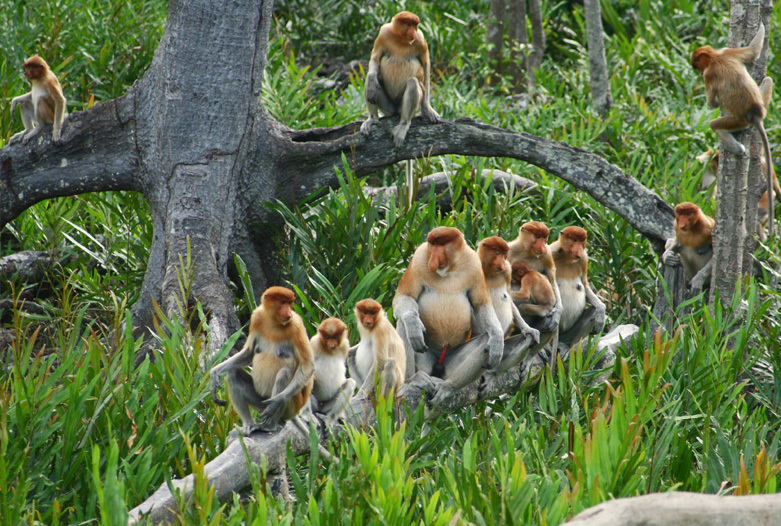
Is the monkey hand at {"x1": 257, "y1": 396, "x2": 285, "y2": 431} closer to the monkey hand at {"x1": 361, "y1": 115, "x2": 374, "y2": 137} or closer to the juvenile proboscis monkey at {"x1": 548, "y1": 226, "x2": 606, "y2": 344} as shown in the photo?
the juvenile proboscis monkey at {"x1": 548, "y1": 226, "x2": 606, "y2": 344}

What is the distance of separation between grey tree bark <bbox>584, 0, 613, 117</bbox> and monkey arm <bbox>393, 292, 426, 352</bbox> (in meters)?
5.24

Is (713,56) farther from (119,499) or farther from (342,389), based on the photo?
(119,499)

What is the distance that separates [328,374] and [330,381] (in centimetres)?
3

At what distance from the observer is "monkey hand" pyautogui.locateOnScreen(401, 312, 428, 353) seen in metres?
3.50

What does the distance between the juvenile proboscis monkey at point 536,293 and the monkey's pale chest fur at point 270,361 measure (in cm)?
146

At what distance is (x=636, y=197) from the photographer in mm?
5109

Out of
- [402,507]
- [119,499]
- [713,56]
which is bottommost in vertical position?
[402,507]

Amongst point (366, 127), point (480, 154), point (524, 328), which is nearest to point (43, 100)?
point (366, 127)

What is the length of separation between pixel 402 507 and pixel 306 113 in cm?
503

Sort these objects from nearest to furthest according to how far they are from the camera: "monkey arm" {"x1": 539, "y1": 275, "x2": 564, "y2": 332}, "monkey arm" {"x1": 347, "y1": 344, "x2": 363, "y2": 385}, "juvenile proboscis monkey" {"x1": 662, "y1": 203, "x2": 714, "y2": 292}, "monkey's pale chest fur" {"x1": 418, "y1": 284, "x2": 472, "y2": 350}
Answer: "monkey arm" {"x1": 347, "y1": 344, "x2": 363, "y2": 385} < "monkey's pale chest fur" {"x1": 418, "y1": 284, "x2": 472, "y2": 350} < "monkey arm" {"x1": 539, "y1": 275, "x2": 564, "y2": 332} < "juvenile proboscis monkey" {"x1": 662, "y1": 203, "x2": 714, "y2": 292}

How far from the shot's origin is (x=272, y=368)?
290 cm

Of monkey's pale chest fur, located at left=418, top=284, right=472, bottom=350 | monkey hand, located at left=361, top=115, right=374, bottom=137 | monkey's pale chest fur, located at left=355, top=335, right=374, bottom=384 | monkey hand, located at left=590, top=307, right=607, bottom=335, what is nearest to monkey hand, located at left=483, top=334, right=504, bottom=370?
monkey's pale chest fur, located at left=418, top=284, right=472, bottom=350

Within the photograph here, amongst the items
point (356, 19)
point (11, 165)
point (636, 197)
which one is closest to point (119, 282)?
point (11, 165)

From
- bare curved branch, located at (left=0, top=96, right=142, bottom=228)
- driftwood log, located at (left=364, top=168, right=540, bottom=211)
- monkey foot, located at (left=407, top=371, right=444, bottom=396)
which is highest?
bare curved branch, located at (left=0, top=96, right=142, bottom=228)
